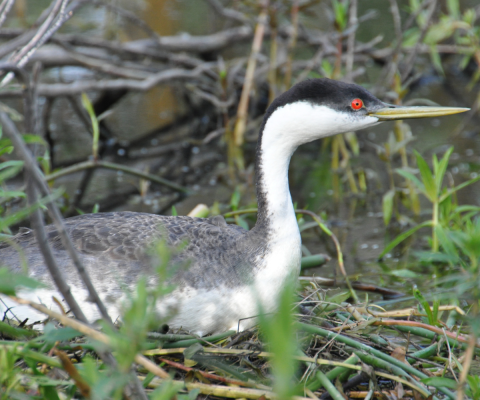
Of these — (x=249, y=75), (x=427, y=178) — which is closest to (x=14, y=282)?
(x=427, y=178)

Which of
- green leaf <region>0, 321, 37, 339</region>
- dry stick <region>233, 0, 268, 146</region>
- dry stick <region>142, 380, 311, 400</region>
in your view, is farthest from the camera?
A: dry stick <region>233, 0, 268, 146</region>

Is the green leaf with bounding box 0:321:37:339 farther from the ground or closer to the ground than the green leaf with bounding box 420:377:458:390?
farther from the ground

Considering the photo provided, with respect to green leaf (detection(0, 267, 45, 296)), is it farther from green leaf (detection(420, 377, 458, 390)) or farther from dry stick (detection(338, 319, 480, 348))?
dry stick (detection(338, 319, 480, 348))

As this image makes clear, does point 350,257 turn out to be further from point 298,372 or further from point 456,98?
point 456,98

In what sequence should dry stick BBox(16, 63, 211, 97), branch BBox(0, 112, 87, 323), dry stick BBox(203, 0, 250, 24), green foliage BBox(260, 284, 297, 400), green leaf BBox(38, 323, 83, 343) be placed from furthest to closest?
dry stick BBox(203, 0, 250, 24) < dry stick BBox(16, 63, 211, 97) < green leaf BBox(38, 323, 83, 343) < branch BBox(0, 112, 87, 323) < green foliage BBox(260, 284, 297, 400)

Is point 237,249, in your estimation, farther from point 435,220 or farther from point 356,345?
point 435,220

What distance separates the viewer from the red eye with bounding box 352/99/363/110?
3016 millimetres

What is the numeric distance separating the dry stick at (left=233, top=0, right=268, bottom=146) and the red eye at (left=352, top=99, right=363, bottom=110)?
322 centimetres

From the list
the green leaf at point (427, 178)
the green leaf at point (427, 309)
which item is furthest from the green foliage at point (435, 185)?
the green leaf at point (427, 309)

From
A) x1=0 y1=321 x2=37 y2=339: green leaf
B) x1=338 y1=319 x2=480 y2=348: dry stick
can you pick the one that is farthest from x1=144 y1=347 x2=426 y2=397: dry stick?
x1=0 y1=321 x2=37 y2=339: green leaf

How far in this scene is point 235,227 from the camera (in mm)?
3525

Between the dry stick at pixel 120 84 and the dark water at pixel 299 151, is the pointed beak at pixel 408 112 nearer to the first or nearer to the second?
the dark water at pixel 299 151

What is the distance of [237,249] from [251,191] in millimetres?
3016

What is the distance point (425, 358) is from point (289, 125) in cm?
130
